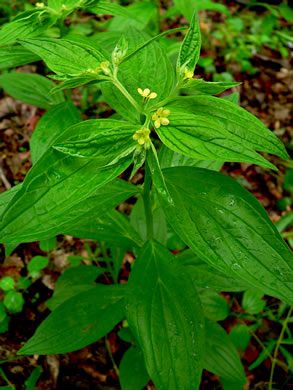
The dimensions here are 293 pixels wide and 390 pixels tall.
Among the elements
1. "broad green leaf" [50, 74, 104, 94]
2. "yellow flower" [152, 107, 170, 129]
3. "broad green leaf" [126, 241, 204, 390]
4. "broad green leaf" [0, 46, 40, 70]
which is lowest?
"broad green leaf" [126, 241, 204, 390]

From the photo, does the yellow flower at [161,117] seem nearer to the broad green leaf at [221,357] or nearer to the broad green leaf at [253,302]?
the broad green leaf at [221,357]

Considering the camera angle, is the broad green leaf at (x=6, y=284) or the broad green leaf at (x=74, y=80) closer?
the broad green leaf at (x=74, y=80)

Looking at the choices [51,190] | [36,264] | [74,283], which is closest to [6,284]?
[36,264]

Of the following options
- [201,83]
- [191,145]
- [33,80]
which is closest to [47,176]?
[191,145]

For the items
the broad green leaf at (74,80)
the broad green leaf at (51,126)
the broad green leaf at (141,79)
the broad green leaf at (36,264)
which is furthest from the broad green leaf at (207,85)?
the broad green leaf at (36,264)

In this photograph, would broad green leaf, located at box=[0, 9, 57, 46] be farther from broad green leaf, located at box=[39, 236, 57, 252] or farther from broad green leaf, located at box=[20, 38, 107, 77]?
broad green leaf, located at box=[39, 236, 57, 252]

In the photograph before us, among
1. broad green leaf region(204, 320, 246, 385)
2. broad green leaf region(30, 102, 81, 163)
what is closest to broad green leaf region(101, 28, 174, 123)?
broad green leaf region(30, 102, 81, 163)
